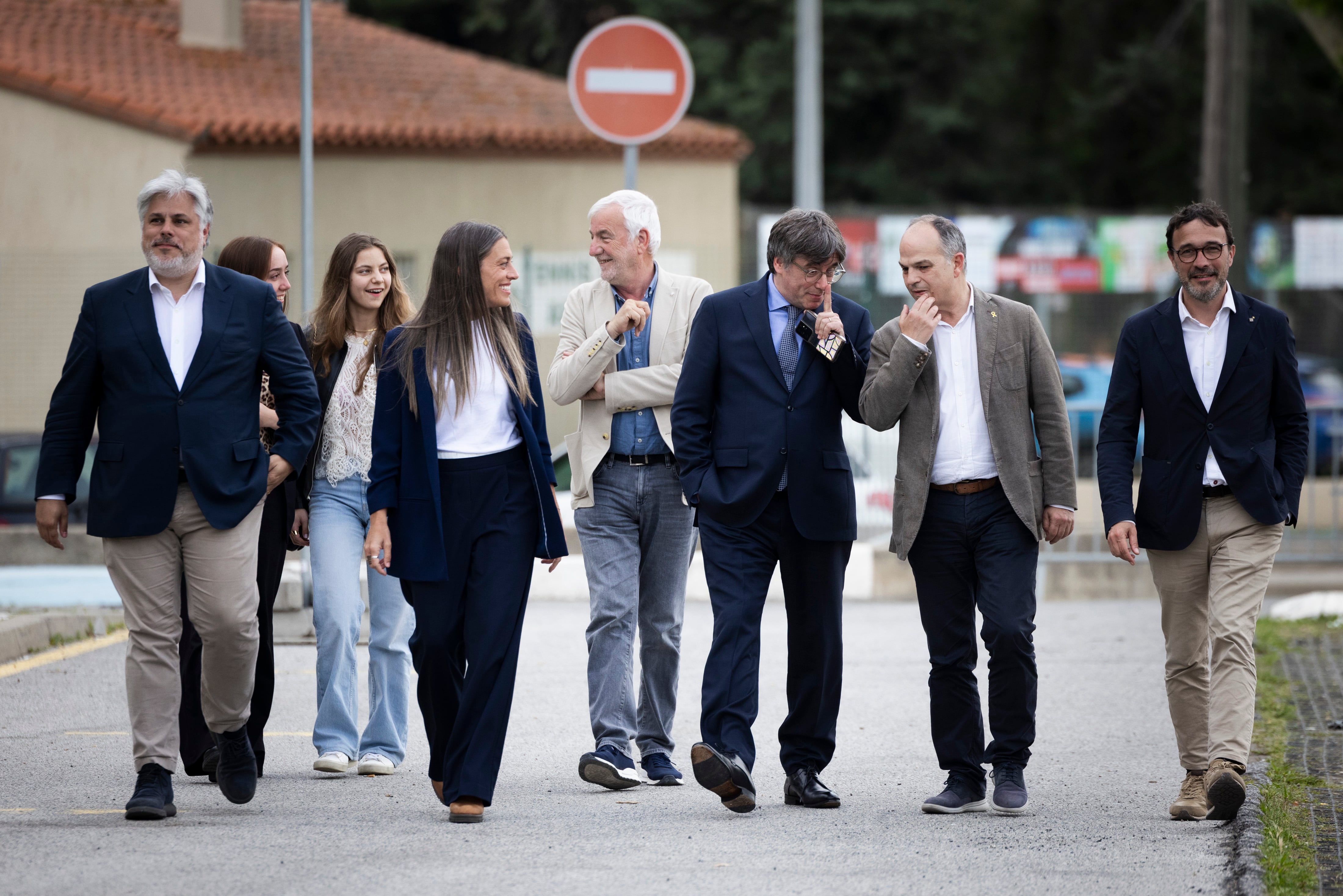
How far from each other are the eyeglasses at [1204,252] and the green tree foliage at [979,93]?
26932 millimetres

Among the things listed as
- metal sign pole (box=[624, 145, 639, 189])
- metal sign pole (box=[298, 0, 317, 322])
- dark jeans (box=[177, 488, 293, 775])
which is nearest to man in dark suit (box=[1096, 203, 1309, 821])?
dark jeans (box=[177, 488, 293, 775])

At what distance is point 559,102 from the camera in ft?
84.9

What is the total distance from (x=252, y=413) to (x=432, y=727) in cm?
120

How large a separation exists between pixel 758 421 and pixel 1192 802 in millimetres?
1890

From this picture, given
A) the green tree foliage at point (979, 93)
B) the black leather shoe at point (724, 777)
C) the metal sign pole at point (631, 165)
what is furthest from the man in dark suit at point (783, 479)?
the green tree foliage at point (979, 93)

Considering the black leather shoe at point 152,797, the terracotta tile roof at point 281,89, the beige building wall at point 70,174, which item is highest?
the terracotta tile roof at point 281,89

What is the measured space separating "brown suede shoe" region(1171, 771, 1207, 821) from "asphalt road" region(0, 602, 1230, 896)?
77 mm

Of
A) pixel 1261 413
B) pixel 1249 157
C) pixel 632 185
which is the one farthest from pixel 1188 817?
pixel 1249 157

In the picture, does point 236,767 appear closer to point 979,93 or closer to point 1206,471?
point 1206,471

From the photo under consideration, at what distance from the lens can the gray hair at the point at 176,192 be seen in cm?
559

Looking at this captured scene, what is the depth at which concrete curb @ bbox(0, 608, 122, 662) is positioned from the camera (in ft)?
29.8

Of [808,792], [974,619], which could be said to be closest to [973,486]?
[974,619]

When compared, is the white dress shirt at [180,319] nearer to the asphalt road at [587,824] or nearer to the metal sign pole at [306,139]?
the asphalt road at [587,824]

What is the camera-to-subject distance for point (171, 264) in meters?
5.57
